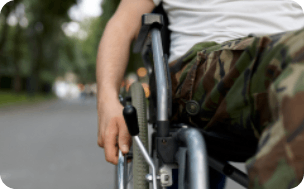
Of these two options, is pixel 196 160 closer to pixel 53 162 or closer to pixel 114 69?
pixel 114 69

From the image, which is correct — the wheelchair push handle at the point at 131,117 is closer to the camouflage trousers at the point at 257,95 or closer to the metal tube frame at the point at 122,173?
the camouflage trousers at the point at 257,95

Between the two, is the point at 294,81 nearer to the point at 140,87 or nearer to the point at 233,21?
the point at 233,21

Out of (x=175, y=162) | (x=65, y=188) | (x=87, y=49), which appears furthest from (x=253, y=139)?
(x=87, y=49)

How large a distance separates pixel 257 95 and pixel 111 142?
565 mm

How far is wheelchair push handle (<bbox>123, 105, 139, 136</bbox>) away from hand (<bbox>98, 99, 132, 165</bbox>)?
12 centimetres

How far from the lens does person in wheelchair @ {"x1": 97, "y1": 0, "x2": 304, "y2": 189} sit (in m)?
0.58

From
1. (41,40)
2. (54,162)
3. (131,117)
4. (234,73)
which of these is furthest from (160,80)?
(41,40)

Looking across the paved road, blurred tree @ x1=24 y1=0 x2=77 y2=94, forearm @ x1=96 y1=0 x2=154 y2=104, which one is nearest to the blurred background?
blurred tree @ x1=24 y1=0 x2=77 y2=94

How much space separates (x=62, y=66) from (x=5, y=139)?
72.3ft

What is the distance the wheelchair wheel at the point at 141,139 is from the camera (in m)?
1.21

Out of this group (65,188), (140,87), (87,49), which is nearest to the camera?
(140,87)

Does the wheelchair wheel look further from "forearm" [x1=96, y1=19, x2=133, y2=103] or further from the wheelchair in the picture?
"forearm" [x1=96, y1=19, x2=133, y2=103]

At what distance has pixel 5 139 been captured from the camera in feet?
21.9

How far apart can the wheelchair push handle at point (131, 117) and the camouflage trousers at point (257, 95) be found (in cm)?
19
